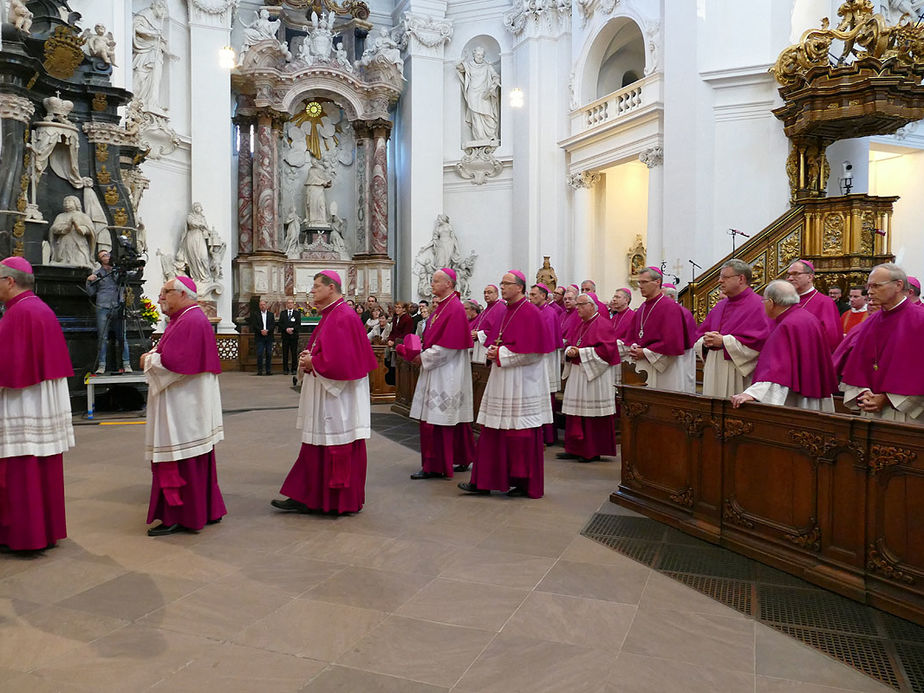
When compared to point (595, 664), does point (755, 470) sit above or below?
above

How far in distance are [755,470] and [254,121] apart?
18.1 meters

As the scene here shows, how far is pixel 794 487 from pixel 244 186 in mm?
17970

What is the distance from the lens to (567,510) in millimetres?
5754

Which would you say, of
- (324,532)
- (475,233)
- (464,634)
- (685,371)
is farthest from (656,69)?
(464,634)

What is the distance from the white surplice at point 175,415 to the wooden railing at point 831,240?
10288 millimetres

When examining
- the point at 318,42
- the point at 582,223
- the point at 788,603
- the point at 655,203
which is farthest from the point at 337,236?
the point at 788,603

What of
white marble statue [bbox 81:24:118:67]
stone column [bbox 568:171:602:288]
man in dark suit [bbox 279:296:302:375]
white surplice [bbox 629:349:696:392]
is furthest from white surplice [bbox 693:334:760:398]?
stone column [bbox 568:171:602:288]

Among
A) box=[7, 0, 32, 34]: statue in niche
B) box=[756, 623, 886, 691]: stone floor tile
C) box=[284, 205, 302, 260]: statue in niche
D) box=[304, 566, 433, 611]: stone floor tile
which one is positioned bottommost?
box=[756, 623, 886, 691]: stone floor tile

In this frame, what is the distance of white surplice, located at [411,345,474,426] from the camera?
22.3ft

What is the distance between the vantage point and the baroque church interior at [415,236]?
11.1 feet

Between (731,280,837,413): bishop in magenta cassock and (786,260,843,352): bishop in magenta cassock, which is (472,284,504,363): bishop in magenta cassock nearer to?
(786,260,843,352): bishop in magenta cassock

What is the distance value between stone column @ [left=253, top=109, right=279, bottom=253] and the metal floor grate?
15.7m

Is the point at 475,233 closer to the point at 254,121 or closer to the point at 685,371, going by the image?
the point at 254,121

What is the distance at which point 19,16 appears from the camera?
32.6 feet
